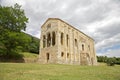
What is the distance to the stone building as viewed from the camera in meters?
33.6

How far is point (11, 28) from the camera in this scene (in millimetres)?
33344

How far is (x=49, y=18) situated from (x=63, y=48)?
897 cm

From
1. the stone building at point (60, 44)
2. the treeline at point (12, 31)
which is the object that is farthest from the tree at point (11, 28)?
the stone building at point (60, 44)

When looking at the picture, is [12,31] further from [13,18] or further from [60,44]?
[60,44]

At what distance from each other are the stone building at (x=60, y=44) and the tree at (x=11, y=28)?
6.57 meters

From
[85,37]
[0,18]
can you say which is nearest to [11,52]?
[0,18]

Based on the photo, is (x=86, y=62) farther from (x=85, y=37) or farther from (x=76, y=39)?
(x=85, y=37)

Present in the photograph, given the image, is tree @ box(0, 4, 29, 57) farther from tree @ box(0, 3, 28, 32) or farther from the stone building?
the stone building

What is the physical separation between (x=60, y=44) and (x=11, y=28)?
12610 mm

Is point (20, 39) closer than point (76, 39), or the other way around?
point (20, 39)

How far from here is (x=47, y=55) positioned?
36344 mm

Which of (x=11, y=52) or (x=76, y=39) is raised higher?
(x=76, y=39)

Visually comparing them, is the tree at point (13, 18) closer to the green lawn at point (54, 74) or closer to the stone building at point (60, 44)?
the stone building at point (60, 44)

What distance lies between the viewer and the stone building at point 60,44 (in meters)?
33.6
